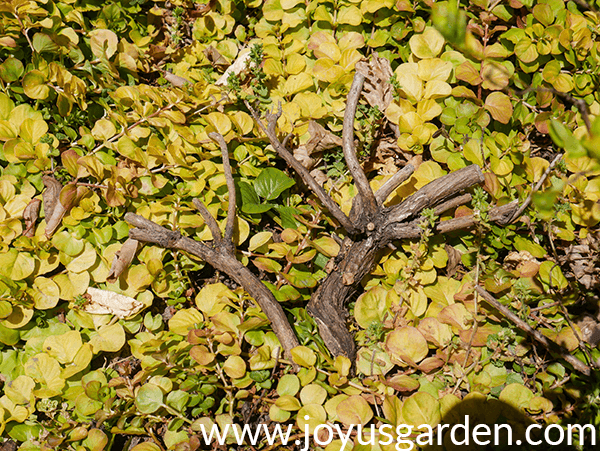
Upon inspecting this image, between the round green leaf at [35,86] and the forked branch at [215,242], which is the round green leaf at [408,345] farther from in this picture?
the round green leaf at [35,86]

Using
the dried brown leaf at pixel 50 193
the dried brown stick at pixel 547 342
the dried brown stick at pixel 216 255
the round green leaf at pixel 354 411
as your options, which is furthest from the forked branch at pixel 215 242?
the dried brown stick at pixel 547 342

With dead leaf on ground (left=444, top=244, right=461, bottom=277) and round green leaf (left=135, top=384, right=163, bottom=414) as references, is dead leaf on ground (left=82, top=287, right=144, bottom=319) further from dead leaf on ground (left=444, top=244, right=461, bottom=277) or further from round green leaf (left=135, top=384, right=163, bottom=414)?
dead leaf on ground (left=444, top=244, right=461, bottom=277)

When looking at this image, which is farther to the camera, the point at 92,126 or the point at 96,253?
the point at 92,126

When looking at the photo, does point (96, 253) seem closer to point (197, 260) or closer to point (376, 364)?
point (197, 260)

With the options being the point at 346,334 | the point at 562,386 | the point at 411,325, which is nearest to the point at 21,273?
the point at 346,334

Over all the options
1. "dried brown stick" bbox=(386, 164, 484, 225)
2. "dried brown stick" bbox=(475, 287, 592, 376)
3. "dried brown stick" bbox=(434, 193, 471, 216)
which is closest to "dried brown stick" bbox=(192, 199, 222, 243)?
"dried brown stick" bbox=(386, 164, 484, 225)

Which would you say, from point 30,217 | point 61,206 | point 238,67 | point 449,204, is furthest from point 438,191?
point 30,217
